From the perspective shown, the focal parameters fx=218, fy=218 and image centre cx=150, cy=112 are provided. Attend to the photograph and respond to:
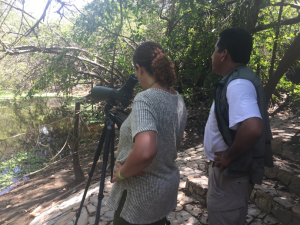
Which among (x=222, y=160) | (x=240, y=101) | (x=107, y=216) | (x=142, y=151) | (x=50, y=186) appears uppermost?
(x=240, y=101)

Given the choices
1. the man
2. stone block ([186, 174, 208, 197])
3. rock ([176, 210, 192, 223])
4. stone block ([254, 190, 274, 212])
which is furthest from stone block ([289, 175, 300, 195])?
the man

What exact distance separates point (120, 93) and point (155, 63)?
1.32ft

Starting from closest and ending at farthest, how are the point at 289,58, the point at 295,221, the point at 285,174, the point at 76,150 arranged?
the point at 295,221 → the point at 285,174 → the point at 289,58 → the point at 76,150

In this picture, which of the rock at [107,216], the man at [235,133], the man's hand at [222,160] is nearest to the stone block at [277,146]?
the man at [235,133]

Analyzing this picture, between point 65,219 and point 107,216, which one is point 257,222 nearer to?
point 107,216

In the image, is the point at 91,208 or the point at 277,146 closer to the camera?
the point at 91,208

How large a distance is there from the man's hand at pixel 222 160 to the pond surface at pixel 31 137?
2922mm

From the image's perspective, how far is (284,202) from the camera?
1992 millimetres

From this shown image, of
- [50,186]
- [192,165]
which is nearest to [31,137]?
[50,186]

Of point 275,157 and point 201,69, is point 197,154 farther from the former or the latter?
point 201,69

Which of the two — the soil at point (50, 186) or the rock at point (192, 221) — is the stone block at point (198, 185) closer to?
the rock at point (192, 221)

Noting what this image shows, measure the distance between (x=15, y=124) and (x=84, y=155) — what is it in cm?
547

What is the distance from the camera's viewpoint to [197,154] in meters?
3.82

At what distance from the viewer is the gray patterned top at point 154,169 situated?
93cm
